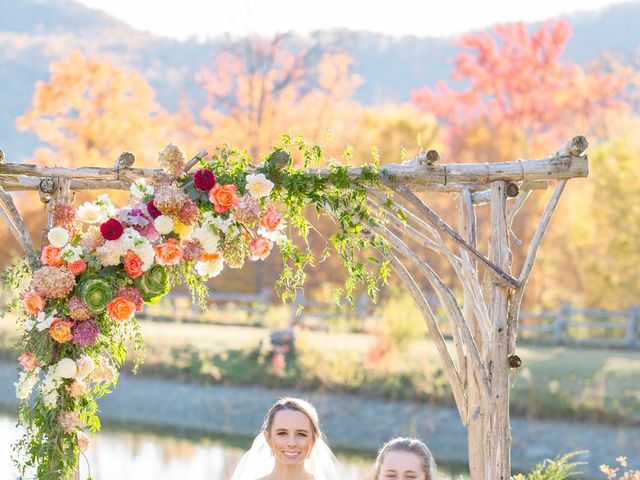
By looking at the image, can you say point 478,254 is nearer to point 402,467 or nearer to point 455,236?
point 455,236

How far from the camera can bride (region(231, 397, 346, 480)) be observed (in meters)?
Answer: 5.88

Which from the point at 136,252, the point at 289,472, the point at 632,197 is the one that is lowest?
the point at 289,472

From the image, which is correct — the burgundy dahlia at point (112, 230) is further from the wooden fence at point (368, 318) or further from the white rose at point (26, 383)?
the wooden fence at point (368, 318)

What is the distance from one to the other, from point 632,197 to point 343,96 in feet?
29.9

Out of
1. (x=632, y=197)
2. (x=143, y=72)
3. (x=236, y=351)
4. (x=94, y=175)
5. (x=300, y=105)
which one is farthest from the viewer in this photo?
(x=143, y=72)

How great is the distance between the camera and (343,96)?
1078 inches

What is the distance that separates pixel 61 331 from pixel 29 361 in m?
0.26

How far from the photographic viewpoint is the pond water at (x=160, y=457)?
13.9 m

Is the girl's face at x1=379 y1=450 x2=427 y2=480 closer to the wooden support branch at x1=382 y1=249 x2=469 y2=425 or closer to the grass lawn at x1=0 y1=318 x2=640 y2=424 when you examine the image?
the wooden support branch at x1=382 y1=249 x2=469 y2=425

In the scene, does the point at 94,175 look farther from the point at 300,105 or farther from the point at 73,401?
the point at 300,105

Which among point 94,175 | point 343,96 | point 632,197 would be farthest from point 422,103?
point 94,175

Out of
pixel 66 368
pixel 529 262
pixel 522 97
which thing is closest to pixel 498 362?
pixel 529 262

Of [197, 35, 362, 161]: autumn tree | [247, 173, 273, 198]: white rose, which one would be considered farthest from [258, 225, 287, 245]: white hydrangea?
[197, 35, 362, 161]: autumn tree

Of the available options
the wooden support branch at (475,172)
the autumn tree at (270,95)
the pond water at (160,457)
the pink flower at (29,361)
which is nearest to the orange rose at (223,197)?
the wooden support branch at (475,172)
